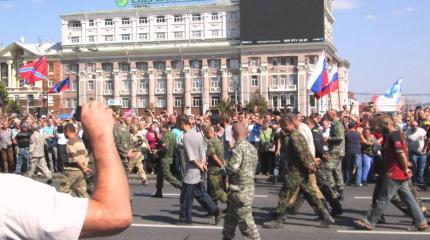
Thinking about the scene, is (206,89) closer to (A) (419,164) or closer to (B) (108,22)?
(B) (108,22)

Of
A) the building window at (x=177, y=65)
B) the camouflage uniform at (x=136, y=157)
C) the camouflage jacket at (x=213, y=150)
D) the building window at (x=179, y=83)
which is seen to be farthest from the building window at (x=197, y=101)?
the camouflage jacket at (x=213, y=150)

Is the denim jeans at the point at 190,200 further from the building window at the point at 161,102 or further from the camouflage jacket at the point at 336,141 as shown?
the building window at the point at 161,102

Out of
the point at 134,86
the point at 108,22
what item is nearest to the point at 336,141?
the point at 134,86

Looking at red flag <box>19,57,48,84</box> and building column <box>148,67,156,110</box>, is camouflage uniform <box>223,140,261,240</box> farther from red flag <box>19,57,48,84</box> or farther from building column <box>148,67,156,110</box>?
building column <box>148,67,156,110</box>

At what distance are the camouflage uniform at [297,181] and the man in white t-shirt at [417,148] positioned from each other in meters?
6.33

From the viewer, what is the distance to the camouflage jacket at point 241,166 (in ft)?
24.3

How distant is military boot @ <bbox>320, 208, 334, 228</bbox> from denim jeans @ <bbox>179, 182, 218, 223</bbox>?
5.70ft

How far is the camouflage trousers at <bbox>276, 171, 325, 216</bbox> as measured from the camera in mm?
8898

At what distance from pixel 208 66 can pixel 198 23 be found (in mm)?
8388

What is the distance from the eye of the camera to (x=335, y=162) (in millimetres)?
11953

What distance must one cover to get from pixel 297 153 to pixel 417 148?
6.62 meters

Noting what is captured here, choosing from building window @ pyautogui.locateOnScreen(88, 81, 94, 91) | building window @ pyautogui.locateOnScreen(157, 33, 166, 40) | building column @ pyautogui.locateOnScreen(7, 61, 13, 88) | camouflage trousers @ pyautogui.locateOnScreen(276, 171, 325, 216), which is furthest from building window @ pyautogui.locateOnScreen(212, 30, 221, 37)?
camouflage trousers @ pyautogui.locateOnScreen(276, 171, 325, 216)

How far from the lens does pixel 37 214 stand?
151 cm

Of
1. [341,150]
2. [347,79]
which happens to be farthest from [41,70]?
[347,79]
